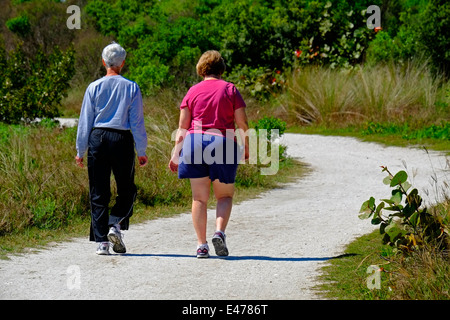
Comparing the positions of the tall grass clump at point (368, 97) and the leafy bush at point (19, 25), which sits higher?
the leafy bush at point (19, 25)

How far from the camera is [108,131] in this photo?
6312mm

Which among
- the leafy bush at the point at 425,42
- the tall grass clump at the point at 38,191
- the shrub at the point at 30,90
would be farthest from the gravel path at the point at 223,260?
the leafy bush at the point at 425,42

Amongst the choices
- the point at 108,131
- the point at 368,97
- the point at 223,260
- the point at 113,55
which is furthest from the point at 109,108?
the point at 368,97

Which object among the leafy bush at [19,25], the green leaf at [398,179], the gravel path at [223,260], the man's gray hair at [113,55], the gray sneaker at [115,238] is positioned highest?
the leafy bush at [19,25]

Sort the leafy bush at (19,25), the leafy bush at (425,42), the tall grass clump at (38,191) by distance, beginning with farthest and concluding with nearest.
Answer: the leafy bush at (19,25), the leafy bush at (425,42), the tall grass clump at (38,191)

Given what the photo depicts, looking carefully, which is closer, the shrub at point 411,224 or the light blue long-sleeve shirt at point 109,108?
the shrub at point 411,224

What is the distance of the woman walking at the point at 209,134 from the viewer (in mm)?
6051

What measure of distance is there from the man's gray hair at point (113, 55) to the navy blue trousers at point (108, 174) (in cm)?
57

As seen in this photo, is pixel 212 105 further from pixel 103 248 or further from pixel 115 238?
→ pixel 103 248

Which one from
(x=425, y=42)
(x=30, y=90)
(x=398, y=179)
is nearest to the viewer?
(x=398, y=179)

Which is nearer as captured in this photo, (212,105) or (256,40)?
(212,105)

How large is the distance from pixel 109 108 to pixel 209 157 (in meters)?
0.96

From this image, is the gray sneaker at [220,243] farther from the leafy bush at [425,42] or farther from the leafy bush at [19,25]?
the leafy bush at [19,25]

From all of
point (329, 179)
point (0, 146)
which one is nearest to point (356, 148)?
point (329, 179)
